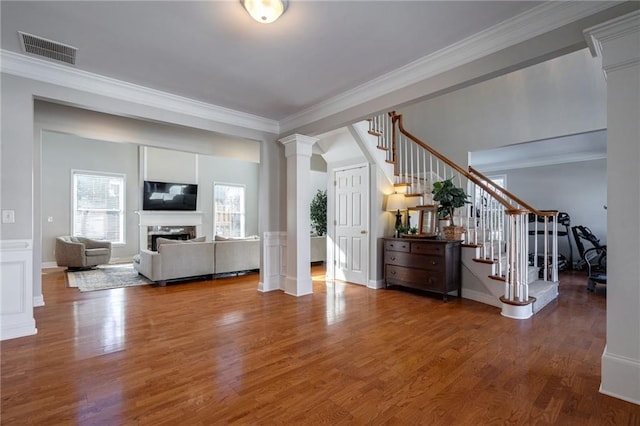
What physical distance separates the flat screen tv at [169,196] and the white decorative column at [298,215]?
549 cm

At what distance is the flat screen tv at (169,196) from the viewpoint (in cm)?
854

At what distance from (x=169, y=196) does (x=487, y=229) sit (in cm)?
807

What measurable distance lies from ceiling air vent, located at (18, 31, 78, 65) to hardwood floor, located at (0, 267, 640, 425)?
8.70 feet

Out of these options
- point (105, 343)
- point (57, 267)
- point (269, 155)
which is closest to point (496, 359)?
point (105, 343)

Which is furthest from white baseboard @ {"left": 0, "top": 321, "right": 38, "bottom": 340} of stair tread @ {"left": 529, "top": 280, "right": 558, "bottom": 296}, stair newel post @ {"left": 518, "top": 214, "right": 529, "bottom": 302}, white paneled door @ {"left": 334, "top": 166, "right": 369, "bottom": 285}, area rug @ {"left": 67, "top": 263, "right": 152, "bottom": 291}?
stair tread @ {"left": 529, "top": 280, "right": 558, "bottom": 296}

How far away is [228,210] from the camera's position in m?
10.1

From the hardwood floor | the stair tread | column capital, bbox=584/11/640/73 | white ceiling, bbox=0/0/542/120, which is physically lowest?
the hardwood floor

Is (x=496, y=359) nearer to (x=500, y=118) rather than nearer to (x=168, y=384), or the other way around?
(x=168, y=384)

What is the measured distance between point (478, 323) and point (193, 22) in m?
3.91

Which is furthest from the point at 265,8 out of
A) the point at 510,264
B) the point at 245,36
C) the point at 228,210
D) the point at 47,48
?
the point at 228,210

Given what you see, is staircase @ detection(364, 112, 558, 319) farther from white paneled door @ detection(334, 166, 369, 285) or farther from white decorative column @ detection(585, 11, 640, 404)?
white decorative column @ detection(585, 11, 640, 404)

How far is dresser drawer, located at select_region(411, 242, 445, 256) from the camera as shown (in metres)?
4.24

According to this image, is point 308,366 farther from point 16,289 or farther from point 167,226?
point 167,226

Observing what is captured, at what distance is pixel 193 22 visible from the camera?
2.41 m
